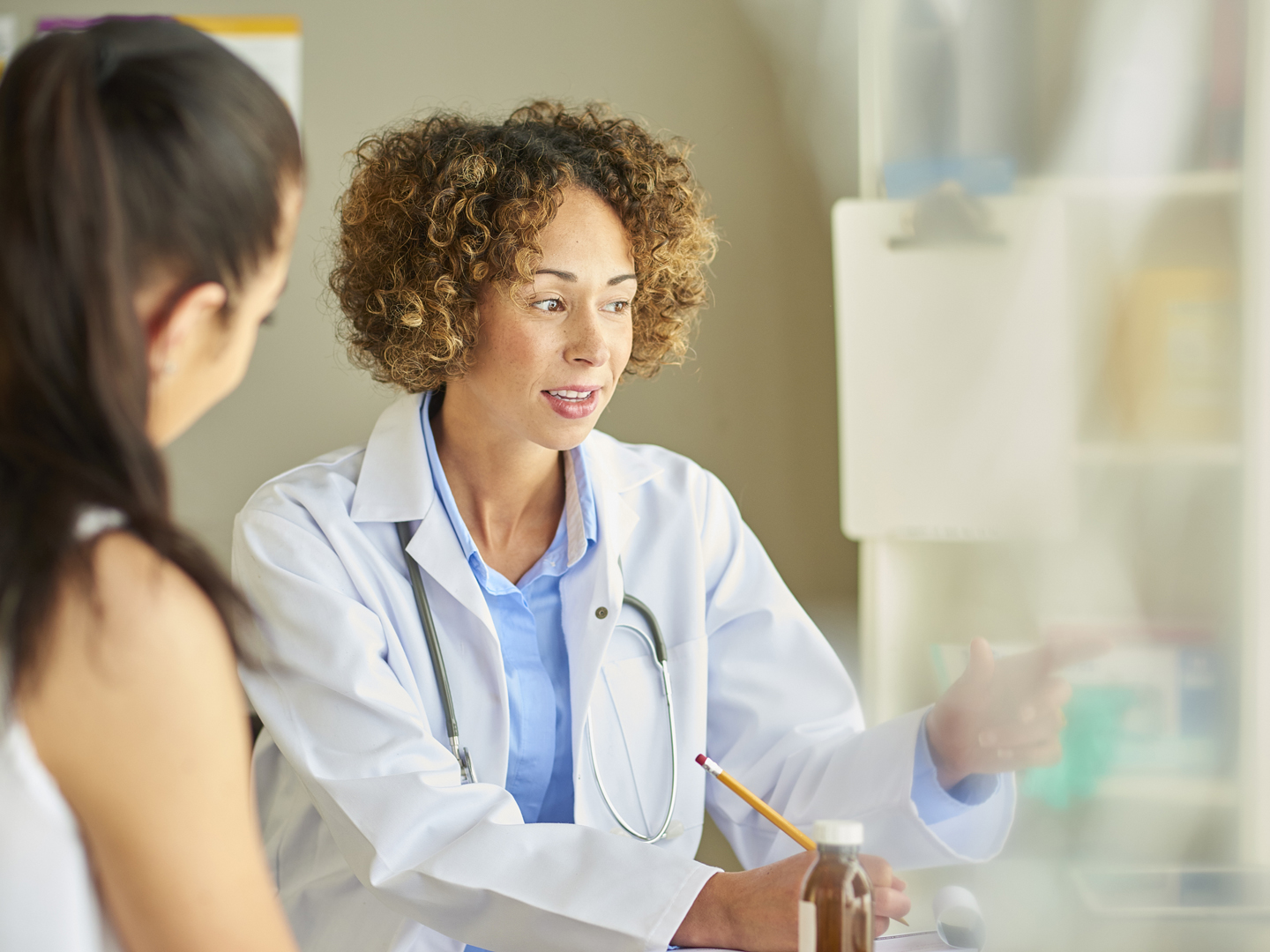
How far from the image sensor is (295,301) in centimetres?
194

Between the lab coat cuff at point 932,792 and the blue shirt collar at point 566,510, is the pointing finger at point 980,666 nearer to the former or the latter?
the lab coat cuff at point 932,792

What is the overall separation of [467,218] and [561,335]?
176mm

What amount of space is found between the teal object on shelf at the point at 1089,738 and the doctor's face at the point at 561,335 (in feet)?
1.91

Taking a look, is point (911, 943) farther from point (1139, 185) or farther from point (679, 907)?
point (1139, 185)

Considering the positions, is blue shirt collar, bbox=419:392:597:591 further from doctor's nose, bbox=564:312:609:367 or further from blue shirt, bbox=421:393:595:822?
doctor's nose, bbox=564:312:609:367

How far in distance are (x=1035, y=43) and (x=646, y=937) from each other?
84cm

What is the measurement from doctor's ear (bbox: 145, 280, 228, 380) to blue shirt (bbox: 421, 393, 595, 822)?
1.89ft

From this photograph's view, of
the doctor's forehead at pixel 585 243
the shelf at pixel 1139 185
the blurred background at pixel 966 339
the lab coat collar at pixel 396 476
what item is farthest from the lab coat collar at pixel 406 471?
the shelf at pixel 1139 185

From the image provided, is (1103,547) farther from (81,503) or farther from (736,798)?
(81,503)

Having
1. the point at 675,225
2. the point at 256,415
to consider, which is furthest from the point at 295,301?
the point at 675,225

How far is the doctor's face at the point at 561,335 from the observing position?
3.90 feet

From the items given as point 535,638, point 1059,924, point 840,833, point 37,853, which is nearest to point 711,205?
point 535,638

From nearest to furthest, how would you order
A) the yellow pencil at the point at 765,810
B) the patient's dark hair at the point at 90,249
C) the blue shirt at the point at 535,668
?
the patient's dark hair at the point at 90,249, the yellow pencil at the point at 765,810, the blue shirt at the point at 535,668

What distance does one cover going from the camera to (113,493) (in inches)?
21.7
